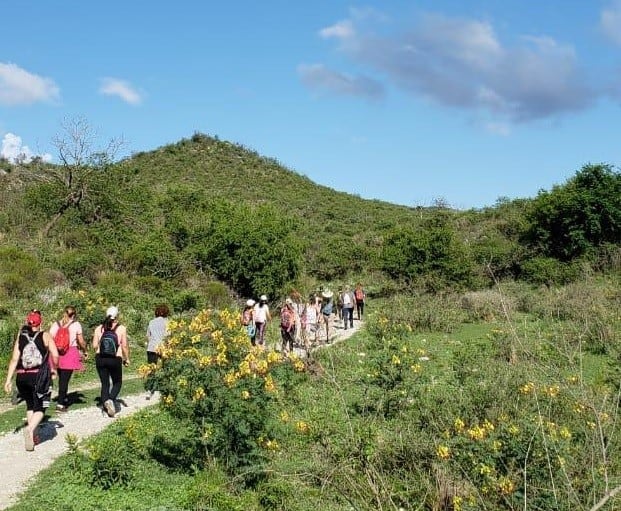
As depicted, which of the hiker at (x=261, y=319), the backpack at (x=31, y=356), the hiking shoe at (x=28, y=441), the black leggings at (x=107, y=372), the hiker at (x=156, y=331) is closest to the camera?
the backpack at (x=31, y=356)

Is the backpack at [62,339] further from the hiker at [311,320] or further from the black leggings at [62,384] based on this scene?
the hiker at [311,320]

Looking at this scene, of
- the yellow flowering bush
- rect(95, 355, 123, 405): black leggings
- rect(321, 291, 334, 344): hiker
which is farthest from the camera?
rect(321, 291, 334, 344): hiker

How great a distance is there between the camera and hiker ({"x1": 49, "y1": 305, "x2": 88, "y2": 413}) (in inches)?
409

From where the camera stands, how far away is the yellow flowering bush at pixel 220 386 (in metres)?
7.33

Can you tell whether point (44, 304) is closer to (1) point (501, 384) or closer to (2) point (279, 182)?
(1) point (501, 384)

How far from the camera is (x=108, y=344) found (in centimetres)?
1002

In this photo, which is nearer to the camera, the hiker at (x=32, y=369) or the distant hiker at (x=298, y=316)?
the hiker at (x=32, y=369)

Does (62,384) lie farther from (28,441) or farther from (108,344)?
(28,441)

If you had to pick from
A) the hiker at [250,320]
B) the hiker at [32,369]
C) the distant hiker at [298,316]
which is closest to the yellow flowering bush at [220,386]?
the hiker at [32,369]

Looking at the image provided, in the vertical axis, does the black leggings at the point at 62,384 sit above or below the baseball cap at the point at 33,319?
below

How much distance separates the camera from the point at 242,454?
7.55 meters

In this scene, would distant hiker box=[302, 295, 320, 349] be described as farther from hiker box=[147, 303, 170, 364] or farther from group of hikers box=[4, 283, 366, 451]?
hiker box=[147, 303, 170, 364]

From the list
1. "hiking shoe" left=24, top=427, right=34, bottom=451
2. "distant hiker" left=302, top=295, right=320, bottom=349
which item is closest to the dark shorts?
"hiking shoe" left=24, top=427, right=34, bottom=451

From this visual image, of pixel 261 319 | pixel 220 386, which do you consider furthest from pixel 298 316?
pixel 220 386
